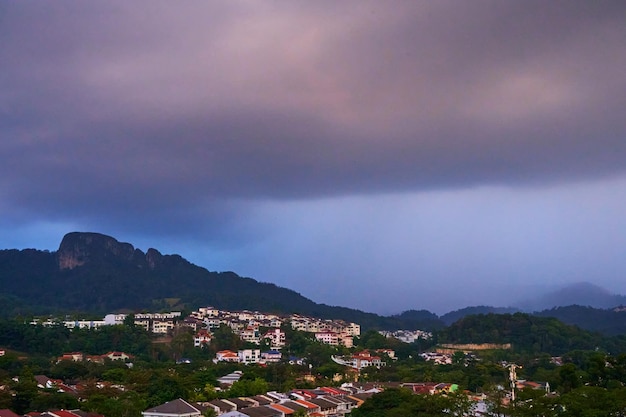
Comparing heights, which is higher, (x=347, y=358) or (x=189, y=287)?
(x=189, y=287)

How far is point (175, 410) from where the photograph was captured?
24.4m

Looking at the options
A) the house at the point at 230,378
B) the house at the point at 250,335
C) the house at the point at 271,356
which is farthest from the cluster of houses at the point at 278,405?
the house at the point at 250,335

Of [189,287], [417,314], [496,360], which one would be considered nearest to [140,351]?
[496,360]

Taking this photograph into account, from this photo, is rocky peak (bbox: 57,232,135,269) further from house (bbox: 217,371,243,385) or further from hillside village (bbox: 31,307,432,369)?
house (bbox: 217,371,243,385)

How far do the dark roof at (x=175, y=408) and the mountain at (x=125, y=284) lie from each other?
199ft

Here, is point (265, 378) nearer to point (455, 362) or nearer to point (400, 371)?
point (400, 371)

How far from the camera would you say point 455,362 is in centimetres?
4325

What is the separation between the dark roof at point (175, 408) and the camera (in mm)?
24391

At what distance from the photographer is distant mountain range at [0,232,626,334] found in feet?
308

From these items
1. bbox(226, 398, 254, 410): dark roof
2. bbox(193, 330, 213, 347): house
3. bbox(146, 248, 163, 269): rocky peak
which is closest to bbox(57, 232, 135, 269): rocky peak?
bbox(146, 248, 163, 269): rocky peak

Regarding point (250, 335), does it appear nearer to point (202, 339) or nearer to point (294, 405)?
point (202, 339)

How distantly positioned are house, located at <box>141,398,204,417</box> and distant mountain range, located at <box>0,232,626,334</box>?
6141 centimetres

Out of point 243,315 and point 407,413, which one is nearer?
point 407,413

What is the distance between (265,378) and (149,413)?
11.2 meters
